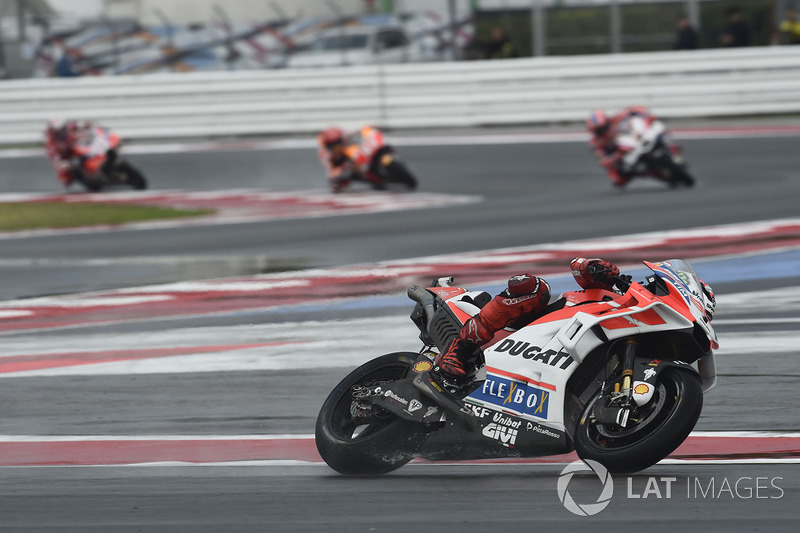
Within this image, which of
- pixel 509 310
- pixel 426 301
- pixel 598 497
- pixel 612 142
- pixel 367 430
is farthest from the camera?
pixel 612 142

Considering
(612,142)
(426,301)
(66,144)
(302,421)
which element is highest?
(426,301)

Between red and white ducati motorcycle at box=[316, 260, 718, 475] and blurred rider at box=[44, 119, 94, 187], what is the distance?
1439 centimetres

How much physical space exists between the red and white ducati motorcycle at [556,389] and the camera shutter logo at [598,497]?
0.31 ft

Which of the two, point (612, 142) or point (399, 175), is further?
point (399, 175)

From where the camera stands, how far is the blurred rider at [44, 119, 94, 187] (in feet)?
61.8

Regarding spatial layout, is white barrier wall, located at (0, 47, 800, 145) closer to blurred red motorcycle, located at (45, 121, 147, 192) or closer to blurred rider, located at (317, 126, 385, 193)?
blurred red motorcycle, located at (45, 121, 147, 192)

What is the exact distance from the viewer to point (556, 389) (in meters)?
4.98

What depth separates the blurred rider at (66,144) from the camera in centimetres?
1883

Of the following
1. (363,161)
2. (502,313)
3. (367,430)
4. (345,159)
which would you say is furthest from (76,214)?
(502,313)

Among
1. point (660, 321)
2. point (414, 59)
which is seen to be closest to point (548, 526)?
point (660, 321)

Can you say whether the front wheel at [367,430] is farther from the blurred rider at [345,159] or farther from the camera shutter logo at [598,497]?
the blurred rider at [345,159]

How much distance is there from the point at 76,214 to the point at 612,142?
7.37 m

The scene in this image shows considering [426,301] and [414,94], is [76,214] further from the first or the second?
[426,301]

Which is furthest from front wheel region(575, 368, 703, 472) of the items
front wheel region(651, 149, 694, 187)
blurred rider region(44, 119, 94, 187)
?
blurred rider region(44, 119, 94, 187)
